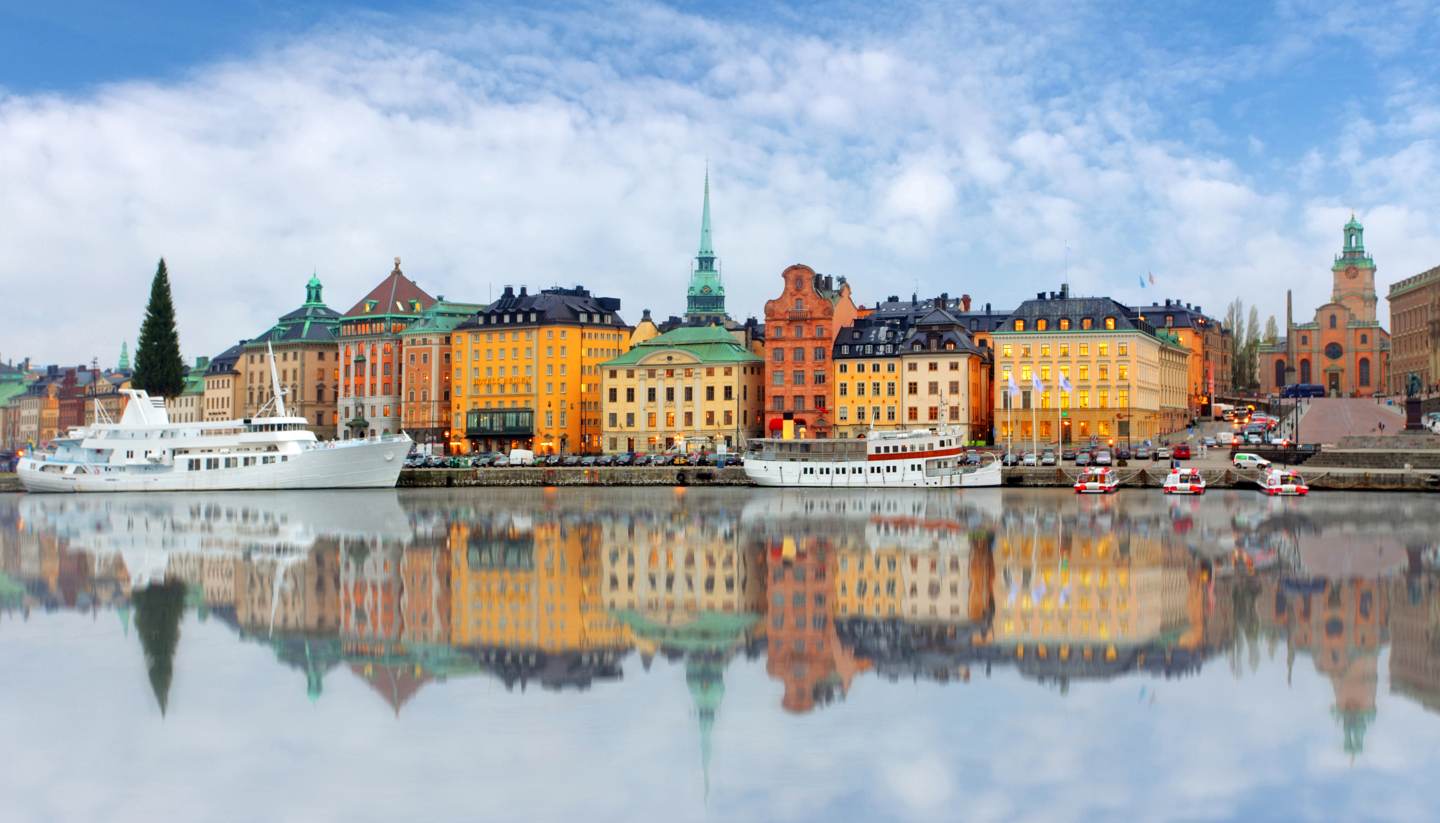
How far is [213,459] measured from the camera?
3836 inches

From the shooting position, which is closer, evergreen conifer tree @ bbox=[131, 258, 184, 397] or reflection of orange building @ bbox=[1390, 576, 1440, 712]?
reflection of orange building @ bbox=[1390, 576, 1440, 712]

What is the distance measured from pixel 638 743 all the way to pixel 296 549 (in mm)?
30633

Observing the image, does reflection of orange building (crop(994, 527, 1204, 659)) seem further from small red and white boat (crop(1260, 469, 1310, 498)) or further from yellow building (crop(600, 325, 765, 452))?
yellow building (crop(600, 325, 765, 452))

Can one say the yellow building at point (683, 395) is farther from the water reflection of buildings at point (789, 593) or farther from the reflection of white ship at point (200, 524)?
the water reflection of buildings at point (789, 593)

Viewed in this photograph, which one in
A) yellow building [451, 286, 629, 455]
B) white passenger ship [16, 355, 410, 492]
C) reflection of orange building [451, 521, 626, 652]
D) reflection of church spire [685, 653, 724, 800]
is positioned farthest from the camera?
yellow building [451, 286, 629, 455]

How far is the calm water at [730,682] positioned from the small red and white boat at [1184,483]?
28.8 m

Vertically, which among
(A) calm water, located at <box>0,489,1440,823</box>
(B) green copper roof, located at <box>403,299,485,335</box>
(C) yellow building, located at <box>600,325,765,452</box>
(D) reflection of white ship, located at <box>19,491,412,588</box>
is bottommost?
(A) calm water, located at <box>0,489,1440,823</box>

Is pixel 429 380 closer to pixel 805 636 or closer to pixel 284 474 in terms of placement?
pixel 284 474

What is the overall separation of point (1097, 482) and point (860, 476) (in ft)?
57.1

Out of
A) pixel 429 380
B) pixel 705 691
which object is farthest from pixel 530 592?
pixel 429 380

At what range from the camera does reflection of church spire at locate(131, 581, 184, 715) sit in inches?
1003

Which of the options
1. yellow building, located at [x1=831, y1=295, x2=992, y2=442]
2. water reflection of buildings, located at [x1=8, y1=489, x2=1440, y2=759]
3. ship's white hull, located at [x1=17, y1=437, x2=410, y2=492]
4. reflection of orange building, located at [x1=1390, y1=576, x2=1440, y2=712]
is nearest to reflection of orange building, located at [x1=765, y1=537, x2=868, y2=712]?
water reflection of buildings, located at [x1=8, y1=489, x2=1440, y2=759]

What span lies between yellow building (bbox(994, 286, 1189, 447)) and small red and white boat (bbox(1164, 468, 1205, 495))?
3180 centimetres

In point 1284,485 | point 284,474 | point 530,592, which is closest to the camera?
point 530,592
